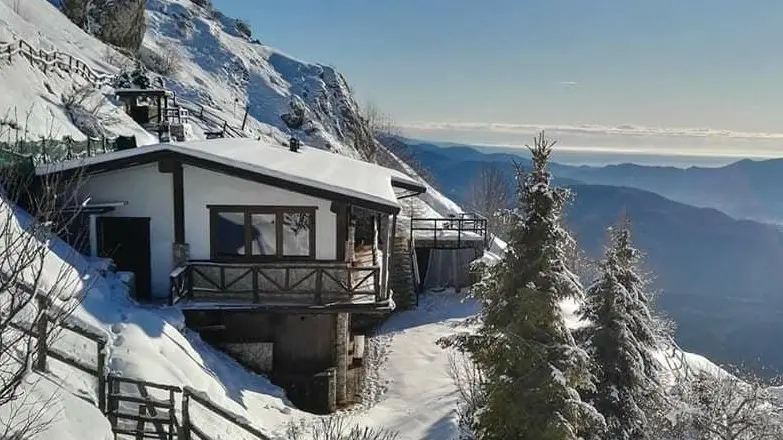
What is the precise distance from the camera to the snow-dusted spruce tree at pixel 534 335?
33.9 feet

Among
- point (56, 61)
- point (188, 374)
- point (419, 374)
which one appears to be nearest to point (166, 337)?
point (188, 374)

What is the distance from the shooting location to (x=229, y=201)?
15492mm

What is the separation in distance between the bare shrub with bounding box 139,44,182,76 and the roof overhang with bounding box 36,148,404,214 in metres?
32.7

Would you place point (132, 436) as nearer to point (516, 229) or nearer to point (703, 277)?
point (516, 229)

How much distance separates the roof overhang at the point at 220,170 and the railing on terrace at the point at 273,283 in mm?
1654

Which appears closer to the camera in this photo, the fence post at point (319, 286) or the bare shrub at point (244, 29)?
the fence post at point (319, 286)

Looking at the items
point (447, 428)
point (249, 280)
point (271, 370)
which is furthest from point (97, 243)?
point (447, 428)

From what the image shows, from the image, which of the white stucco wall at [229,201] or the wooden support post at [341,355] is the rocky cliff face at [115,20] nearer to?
the white stucco wall at [229,201]

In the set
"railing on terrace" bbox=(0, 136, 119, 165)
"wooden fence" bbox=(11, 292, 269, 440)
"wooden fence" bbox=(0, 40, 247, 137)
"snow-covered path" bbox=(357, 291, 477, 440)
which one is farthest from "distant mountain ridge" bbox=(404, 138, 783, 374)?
"wooden fence" bbox=(11, 292, 269, 440)

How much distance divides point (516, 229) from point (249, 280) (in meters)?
7.45

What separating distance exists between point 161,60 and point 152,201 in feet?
115

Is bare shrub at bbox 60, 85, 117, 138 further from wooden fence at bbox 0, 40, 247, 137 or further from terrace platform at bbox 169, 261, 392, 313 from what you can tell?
terrace platform at bbox 169, 261, 392, 313

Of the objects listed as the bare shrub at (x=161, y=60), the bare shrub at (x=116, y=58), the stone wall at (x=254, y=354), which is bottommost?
the stone wall at (x=254, y=354)

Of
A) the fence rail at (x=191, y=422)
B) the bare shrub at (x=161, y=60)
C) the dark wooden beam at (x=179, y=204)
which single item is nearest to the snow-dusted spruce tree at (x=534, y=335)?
the fence rail at (x=191, y=422)
